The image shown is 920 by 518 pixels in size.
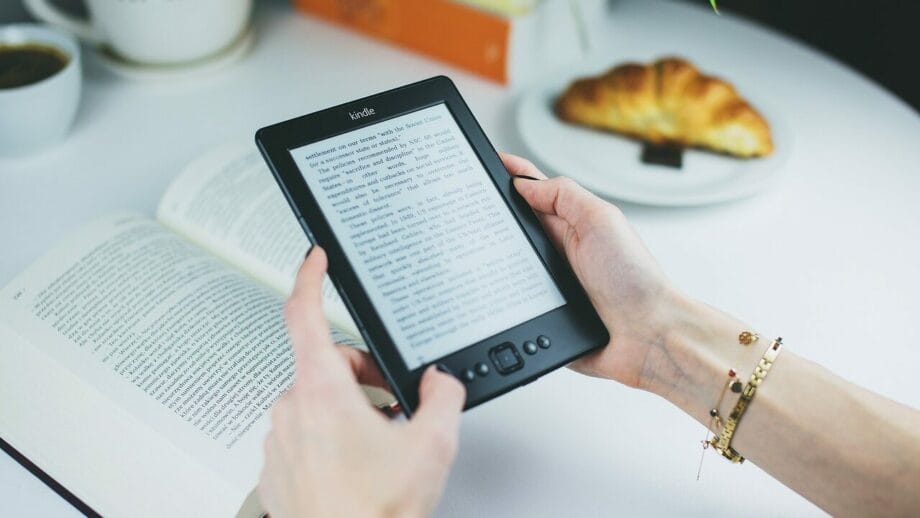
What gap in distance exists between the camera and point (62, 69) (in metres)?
0.75

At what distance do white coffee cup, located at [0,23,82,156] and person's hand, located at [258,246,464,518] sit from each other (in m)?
0.41

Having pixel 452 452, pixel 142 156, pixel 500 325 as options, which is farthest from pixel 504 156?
pixel 142 156

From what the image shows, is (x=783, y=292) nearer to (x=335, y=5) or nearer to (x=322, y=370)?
(x=322, y=370)

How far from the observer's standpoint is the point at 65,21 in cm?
85

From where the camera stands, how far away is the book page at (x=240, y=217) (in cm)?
65

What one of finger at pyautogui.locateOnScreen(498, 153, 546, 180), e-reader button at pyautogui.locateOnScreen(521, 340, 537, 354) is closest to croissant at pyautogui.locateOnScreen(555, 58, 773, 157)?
finger at pyautogui.locateOnScreen(498, 153, 546, 180)

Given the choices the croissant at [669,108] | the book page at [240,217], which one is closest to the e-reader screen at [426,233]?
the book page at [240,217]

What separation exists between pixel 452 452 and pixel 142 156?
19.3 inches

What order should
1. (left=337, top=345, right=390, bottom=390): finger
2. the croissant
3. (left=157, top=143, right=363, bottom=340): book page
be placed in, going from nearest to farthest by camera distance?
1. (left=337, top=345, right=390, bottom=390): finger
2. (left=157, top=143, right=363, bottom=340): book page
3. the croissant

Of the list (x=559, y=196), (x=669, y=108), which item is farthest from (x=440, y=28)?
(x=559, y=196)

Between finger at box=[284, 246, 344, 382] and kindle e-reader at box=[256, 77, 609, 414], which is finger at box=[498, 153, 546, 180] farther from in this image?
finger at box=[284, 246, 344, 382]

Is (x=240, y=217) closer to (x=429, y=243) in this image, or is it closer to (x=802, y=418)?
(x=429, y=243)

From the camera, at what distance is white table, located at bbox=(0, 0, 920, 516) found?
0.53 meters

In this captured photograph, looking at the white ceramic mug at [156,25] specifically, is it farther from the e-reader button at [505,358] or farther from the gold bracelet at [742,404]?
the gold bracelet at [742,404]
